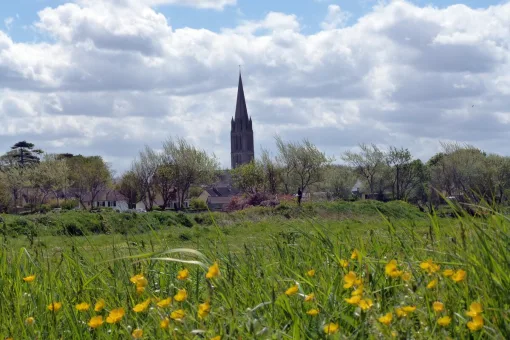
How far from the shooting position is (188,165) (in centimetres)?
5847

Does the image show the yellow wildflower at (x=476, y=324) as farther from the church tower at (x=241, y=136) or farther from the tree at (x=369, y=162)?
the church tower at (x=241, y=136)

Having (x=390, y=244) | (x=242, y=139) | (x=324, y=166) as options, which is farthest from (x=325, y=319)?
(x=242, y=139)

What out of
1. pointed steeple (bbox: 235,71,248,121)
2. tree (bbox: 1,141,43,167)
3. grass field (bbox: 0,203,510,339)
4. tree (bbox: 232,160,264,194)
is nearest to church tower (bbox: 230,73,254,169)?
pointed steeple (bbox: 235,71,248,121)

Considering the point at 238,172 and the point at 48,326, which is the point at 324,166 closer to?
the point at 238,172

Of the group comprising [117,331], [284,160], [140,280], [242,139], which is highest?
[242,139]

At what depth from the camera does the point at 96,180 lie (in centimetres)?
7338

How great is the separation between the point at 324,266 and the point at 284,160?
4882cm

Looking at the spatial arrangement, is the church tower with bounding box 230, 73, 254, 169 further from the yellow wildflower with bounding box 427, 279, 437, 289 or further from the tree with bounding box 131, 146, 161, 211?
the yellow wildflower with bounding box 427, 279, 437, 289

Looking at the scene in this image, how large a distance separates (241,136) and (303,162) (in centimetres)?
8937

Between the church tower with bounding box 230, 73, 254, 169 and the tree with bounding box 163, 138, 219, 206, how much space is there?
74.3 meters

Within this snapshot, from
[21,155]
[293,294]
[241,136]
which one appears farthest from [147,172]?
[241,136]

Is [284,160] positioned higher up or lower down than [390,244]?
higher up

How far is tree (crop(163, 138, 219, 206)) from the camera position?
192 ft

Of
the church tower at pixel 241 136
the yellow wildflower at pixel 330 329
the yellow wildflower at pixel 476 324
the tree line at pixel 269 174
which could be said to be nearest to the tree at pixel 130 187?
the tree line at pixel 269 174
